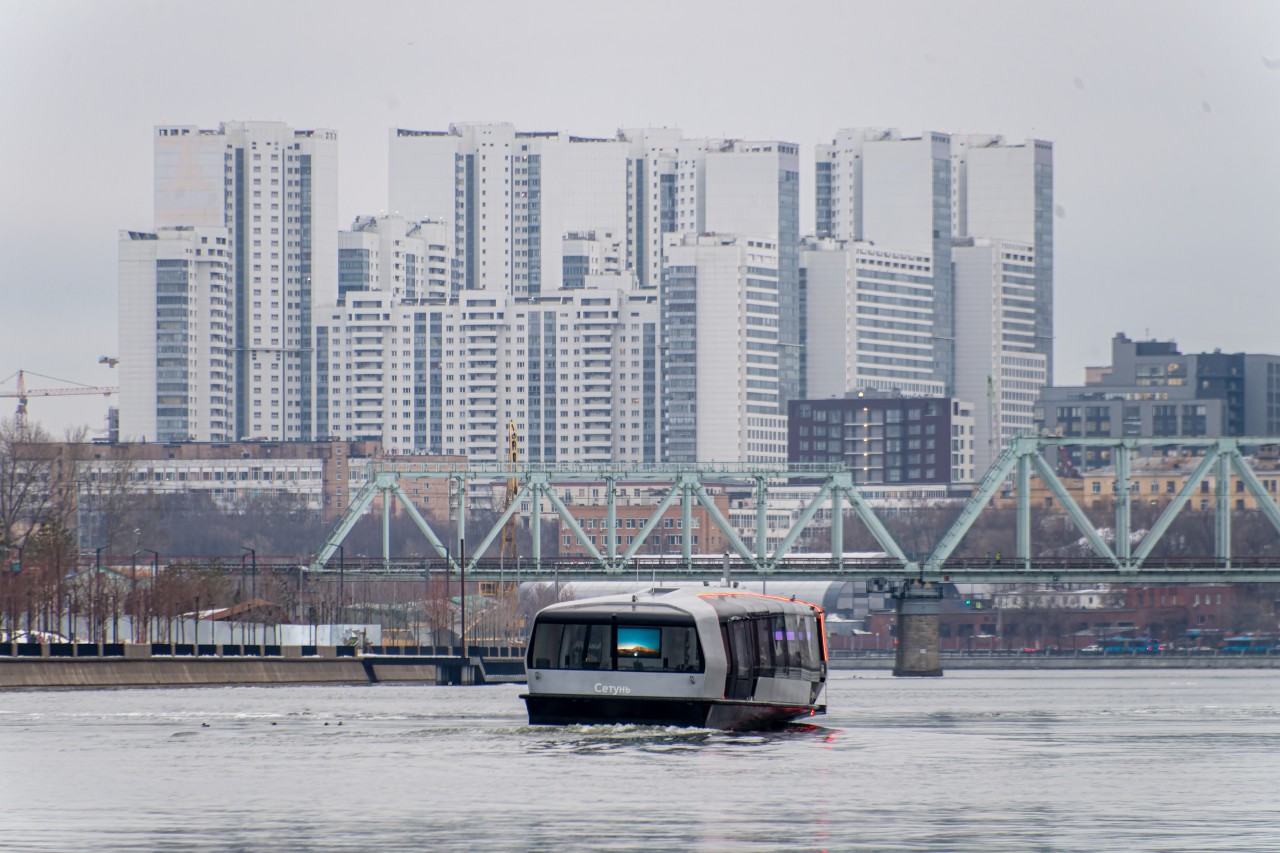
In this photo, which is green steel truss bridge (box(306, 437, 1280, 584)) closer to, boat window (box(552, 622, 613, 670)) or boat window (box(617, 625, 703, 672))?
boat window (box(552, 622, 613, 670))

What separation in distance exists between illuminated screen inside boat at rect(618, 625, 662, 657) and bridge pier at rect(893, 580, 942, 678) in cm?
11049

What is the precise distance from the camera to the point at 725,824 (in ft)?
122

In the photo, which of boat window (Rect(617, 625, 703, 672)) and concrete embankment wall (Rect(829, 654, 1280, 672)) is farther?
concrete embankment wall (Rect(829, 654, 1280, 672))

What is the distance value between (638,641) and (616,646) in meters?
0.50

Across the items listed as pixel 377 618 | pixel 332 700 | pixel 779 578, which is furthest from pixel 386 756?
pixel 377 618

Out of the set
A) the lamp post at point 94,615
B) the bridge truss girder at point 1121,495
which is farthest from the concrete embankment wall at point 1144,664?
the lamp post at point 94,615

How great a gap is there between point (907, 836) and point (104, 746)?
82.9ft

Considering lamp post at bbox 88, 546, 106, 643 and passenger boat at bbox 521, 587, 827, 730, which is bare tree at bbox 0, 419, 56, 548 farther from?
passenger boat at bbox 521, 587, 827, 730

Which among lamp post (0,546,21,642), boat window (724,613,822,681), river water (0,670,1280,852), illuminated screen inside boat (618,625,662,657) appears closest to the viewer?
river water (0,670,1280,852)

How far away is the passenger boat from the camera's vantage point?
178 ft

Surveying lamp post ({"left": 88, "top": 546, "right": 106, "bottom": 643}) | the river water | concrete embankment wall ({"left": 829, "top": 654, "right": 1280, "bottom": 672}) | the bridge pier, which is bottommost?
concrete embankment wall ({"left": 829, "top": 654, "right": 1280, "bottom": 672})

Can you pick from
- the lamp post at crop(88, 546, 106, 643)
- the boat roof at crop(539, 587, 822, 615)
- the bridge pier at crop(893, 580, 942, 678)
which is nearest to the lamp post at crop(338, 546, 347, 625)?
the lamp post at crop(88, 546, 106, 643)

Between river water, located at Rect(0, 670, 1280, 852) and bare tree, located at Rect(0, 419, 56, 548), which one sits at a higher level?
bare tree, located at Rect(0, 419, 56, 548)

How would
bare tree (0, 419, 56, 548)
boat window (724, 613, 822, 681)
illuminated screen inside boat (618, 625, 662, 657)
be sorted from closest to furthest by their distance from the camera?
illuminated screen inside boat (618, 625, 662, 657) → boat window (724, 613, 822, 681) → bare tree (0, 419, 56, 548)
